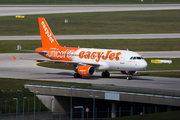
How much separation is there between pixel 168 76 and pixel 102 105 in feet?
59.7

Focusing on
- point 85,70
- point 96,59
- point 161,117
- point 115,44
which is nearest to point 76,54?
point 96,59

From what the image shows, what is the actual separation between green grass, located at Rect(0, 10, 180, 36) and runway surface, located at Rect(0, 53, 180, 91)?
45.4 meters

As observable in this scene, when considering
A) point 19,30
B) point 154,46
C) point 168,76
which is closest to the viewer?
point 168,76

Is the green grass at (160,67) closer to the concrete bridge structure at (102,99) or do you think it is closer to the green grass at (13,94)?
the concrete bridge structure at (102,99)

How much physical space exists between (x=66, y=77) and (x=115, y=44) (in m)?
46.7

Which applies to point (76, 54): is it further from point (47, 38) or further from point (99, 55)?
point (47, 38)

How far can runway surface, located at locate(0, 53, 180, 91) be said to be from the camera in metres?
57.5

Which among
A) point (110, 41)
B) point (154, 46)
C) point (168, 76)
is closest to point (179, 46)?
point (154, 46)

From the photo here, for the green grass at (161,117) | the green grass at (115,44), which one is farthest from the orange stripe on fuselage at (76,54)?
the green grass at (115,44)

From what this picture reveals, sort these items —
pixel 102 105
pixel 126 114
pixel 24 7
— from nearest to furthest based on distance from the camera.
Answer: pixel 126 114 → pixel 102 105 → pixel 24 7

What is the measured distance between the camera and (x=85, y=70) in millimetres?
62719

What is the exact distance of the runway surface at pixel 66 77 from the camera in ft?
189

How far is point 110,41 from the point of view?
115m

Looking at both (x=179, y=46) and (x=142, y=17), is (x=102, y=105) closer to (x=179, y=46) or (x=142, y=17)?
(x=179, y=46)
